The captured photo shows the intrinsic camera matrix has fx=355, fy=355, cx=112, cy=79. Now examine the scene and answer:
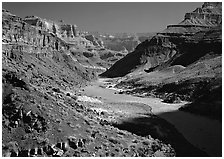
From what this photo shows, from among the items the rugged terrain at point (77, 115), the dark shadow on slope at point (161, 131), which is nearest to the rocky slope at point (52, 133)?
the rugged terrain at point (77, 115)

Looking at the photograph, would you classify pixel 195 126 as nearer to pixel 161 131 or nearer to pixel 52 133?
pixel 161 131

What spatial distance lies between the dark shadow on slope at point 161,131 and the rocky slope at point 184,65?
1150 cm

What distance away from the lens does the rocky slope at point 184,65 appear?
257 feet

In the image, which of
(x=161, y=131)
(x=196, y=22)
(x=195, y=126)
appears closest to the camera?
(x=161, y=131)

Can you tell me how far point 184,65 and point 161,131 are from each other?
88.3 meters

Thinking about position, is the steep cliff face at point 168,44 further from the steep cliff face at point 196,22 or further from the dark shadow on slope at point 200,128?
the dark shadow on slope at point 200,128

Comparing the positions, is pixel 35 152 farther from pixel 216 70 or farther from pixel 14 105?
pixel 216 70

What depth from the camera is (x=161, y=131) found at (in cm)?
5125

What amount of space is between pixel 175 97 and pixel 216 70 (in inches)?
734

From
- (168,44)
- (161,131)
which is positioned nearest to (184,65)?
(168,44)

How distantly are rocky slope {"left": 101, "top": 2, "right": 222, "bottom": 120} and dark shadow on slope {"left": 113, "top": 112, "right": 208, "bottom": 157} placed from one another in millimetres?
11503

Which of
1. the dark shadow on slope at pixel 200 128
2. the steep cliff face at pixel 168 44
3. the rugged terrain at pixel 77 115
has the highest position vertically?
the steep cliff face at pixel 168 44

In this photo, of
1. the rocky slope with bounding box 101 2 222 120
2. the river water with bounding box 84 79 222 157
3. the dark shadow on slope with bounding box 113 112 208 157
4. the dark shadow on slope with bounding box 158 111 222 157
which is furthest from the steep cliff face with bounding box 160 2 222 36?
the dark shadow on slope with bounding box 113 112 208 157

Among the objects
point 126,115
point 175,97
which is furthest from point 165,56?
point 126,115
